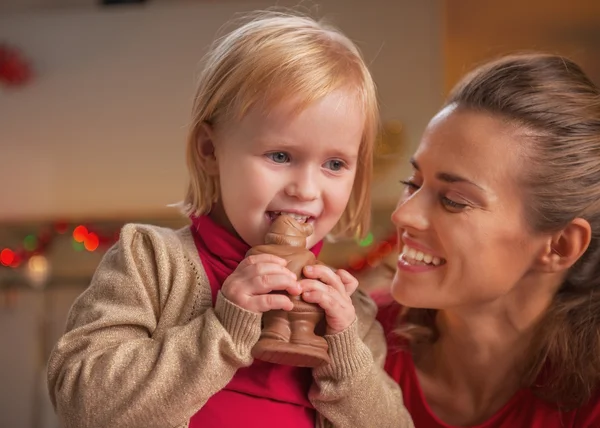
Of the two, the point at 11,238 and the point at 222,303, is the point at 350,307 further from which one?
the point at 11,238

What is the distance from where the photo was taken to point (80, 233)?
3.39 m

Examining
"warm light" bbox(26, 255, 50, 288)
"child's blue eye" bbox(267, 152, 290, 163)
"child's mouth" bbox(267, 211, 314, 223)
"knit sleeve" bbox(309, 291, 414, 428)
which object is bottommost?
"warm light" bbox(26, 255, 50, 288)

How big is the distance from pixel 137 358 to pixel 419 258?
1.81ft

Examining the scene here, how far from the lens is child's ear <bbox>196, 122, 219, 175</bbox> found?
1.23 metres

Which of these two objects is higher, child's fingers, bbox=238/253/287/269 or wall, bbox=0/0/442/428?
child's fingers, bbox=238/253/287/269

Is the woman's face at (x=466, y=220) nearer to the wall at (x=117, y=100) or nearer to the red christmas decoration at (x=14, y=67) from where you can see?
the wall at (x=117, y=100)

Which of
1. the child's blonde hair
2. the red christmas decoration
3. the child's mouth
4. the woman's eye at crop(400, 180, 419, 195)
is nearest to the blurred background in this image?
the red christmas decoration

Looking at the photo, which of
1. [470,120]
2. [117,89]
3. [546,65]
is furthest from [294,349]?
[117,89]

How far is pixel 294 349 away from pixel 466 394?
622 millimetres

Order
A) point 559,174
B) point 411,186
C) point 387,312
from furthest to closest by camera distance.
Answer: point 387,312
point 411,186
point 559,174

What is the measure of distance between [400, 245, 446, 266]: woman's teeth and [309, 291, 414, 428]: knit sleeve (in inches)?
9.1

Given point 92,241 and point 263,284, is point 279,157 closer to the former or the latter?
point 263,284

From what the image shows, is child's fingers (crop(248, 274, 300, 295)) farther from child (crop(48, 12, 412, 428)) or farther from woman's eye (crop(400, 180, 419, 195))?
woman's eye (crop(400, 180, 419, 195))

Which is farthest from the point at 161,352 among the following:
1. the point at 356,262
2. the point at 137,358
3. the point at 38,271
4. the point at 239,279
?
the point at 38,271
